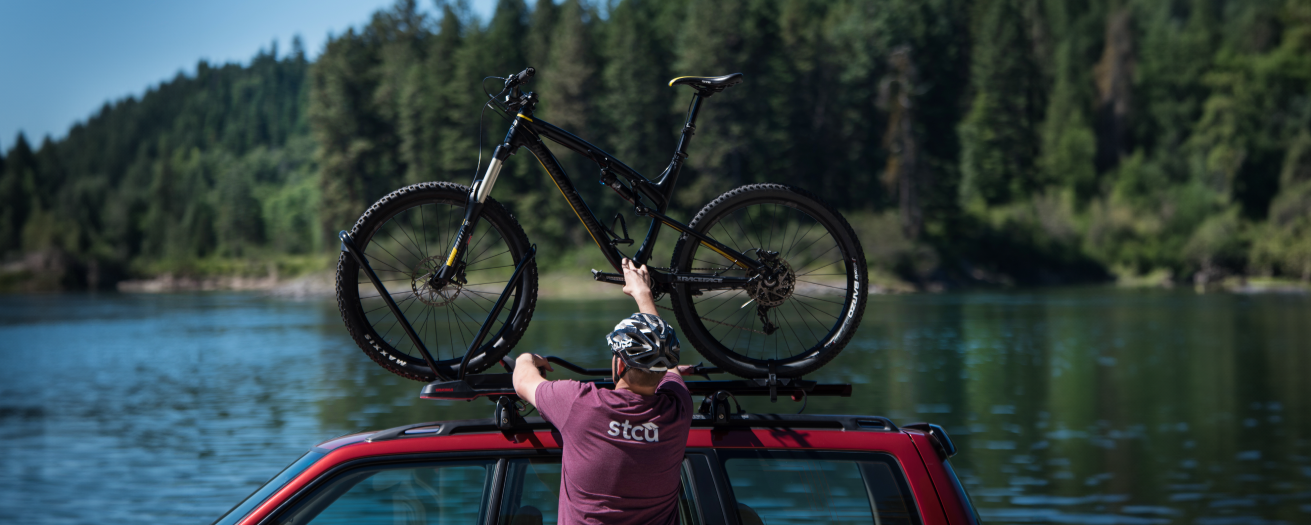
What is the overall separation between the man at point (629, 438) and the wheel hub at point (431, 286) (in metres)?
1.43

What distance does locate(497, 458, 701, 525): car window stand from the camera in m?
3.35

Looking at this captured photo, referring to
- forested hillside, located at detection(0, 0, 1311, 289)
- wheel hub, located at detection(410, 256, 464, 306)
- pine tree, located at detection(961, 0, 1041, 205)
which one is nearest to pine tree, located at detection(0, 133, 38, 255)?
forested hillside, located at detection(0, 0, 1311, 289)

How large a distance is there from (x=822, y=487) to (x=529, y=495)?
958mm

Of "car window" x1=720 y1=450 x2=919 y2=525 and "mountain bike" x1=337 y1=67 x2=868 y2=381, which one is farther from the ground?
"mountain bike" x1=337 y1=67 x2=868 y2=381

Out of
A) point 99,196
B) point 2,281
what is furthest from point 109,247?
point 99,196

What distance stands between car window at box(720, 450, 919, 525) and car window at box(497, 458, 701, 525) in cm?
15

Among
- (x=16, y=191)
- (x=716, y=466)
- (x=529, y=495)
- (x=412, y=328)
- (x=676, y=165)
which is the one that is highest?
(x=16, y=191)

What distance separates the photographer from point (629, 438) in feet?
10.8

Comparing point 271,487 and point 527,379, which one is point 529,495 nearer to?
point 527,379

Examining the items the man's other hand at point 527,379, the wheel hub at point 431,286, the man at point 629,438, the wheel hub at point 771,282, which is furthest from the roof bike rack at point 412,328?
the wheel hub at point 771,282

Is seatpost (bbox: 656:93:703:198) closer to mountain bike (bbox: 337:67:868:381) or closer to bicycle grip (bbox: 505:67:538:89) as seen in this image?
mountain bike (bbox: 337:67:868:381)

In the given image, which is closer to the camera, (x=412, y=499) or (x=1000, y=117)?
(x=412, y=499)

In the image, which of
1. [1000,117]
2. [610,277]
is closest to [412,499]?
[610,277]

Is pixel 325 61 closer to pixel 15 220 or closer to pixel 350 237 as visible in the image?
pixel 15 220
